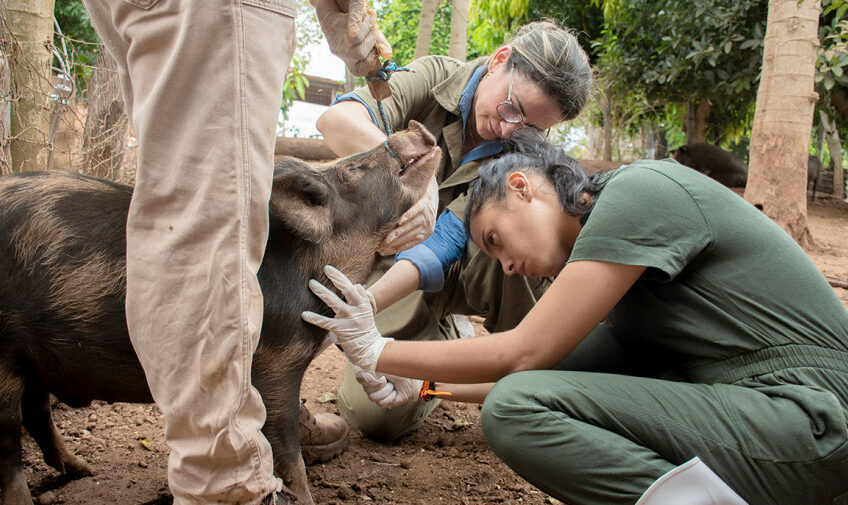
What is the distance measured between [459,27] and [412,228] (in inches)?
235

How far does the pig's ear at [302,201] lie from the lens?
2266 mm

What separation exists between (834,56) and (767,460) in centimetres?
854

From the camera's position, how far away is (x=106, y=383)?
227cm

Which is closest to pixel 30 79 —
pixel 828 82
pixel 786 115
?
pixel 786 115

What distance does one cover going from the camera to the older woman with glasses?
303 centimetres

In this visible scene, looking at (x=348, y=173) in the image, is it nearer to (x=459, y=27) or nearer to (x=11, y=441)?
(x=11, y=441)

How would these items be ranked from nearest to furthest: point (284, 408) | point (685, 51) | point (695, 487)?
point (695, 487)
point (284, 408)
point (685, 51)

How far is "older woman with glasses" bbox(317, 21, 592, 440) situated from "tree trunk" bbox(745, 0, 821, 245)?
14.8 ft

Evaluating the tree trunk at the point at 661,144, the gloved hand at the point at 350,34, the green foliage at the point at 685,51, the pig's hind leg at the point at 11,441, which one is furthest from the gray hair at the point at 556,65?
the tree trunk at the point at 661,144

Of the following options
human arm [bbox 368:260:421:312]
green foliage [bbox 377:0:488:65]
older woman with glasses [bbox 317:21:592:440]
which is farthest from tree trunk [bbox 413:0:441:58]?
green foliage [bbox 377:0:488:65]

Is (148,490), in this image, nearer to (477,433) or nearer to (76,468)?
(76,468)

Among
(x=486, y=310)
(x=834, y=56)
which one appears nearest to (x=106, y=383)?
(x=486, y=310)

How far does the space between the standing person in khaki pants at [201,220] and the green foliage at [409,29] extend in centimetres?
1609

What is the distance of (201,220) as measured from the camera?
1.70 metres
